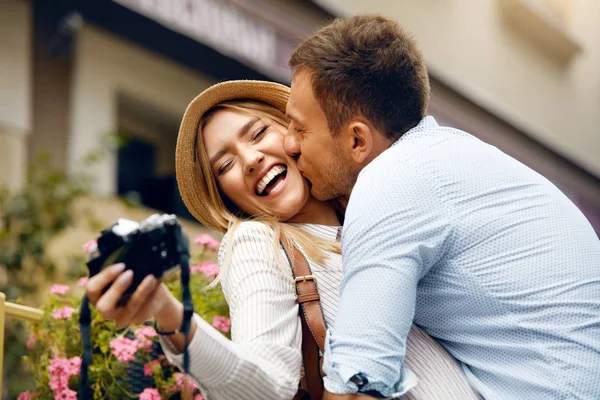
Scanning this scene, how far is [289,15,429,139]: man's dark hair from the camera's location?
2.50 m

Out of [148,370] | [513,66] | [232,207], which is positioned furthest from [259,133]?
[513,66]

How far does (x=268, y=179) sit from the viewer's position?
9.69ft

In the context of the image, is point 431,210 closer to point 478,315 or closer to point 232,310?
point 478,315

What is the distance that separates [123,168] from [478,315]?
305 inches

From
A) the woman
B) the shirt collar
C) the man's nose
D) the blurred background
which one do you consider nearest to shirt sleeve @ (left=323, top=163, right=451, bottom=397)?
the woman

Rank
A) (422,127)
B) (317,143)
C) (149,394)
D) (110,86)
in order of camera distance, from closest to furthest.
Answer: (422,127) < (317,143) < (149,394) < (110,86)

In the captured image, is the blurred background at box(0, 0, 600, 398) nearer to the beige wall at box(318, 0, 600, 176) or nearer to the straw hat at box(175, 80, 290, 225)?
the beige wall at box(318, 0, 600, 176)

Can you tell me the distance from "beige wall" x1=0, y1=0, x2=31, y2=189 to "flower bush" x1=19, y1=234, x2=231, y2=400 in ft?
13.4

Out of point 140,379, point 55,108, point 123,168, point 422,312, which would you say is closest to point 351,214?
point 422,312

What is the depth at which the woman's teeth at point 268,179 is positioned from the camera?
296 cm

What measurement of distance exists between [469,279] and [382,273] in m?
0.24

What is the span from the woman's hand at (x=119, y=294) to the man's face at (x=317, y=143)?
0.85 meters

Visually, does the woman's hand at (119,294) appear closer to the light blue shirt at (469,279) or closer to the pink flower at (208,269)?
Result: the light blue shirt at (469,279)

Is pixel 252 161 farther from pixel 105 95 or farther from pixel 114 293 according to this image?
pixel 105 95
